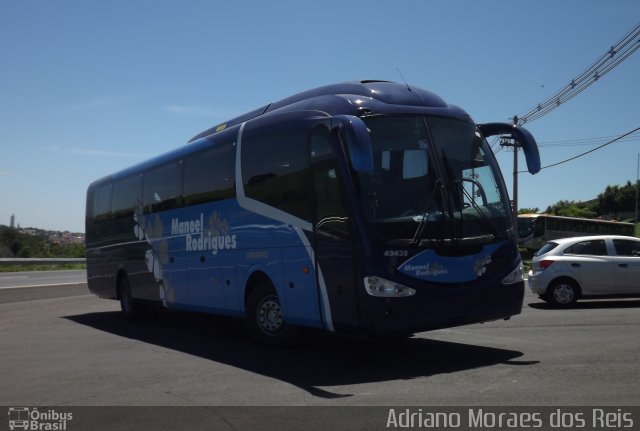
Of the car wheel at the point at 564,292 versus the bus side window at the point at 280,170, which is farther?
the car wheel at the point at 564,292

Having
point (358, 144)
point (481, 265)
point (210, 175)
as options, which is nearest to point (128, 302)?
point (210, 175)

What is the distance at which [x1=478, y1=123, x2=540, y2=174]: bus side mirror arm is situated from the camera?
899 cm

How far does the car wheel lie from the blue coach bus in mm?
6484

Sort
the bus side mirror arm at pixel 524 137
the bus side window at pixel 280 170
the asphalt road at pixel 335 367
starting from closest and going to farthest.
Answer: the asphalt road at pixel 335 367, the bus side window at pixel 280 170, the bus side mirror arm at pixel 524 137

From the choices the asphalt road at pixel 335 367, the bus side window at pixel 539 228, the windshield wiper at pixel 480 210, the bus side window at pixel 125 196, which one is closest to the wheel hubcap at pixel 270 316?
the asphalt road at pixel 335 367

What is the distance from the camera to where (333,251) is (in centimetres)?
816

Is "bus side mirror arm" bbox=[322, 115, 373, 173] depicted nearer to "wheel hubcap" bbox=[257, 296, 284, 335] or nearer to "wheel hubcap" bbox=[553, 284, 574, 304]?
"wheel hubcap" bbox=[257, 296, 284, 335]

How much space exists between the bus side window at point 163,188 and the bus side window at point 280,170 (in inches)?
106

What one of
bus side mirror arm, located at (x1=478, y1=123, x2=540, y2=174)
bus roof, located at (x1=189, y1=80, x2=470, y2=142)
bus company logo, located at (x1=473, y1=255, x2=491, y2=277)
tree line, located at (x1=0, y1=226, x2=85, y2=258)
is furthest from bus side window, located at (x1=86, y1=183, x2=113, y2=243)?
tree line, located at (x1=0, y1=226, x2=85, y2=258)

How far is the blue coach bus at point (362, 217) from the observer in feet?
25.5

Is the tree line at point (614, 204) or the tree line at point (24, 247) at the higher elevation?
the tree line at point (614, 204)

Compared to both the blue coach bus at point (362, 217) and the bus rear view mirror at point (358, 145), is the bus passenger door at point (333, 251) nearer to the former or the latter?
the blue coach bus at point (362, 217)
